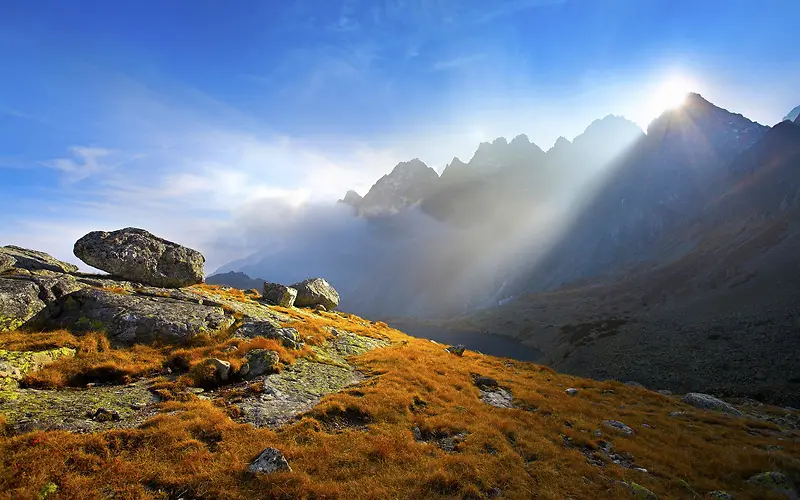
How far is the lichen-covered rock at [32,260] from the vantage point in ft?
76.1

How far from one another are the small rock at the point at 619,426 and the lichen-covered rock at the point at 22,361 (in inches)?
1133

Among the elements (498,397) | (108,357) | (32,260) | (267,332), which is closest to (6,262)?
(32,260)

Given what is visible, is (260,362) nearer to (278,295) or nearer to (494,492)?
(494,492)

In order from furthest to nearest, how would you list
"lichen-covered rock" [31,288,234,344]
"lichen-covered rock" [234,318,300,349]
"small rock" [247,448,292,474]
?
"lichen-covered rock" [234,318,300,349] < "lichen-covered rock" [31,288,234,344] < "small rock" [247,448,292,474]

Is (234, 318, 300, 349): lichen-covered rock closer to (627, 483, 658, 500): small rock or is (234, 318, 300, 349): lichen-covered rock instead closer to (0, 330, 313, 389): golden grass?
(0, 330, 313, 389): golden grass

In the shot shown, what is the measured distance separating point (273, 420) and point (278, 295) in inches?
1115

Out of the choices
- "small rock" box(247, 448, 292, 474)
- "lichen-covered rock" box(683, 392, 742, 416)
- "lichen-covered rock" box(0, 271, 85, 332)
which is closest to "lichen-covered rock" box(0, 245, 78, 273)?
"lichen-covered rock" box(0, 271, 85, 332)

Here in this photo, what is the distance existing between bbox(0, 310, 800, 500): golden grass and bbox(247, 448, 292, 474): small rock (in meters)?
0.32

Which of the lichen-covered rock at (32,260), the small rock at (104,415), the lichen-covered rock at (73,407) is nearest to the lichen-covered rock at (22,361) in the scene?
the lichen-covered rock at (73,407)

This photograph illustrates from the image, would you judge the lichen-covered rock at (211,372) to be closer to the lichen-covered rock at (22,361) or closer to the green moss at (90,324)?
the lichen-covered rock at (22,361)

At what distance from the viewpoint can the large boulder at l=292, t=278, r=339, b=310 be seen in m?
47.6

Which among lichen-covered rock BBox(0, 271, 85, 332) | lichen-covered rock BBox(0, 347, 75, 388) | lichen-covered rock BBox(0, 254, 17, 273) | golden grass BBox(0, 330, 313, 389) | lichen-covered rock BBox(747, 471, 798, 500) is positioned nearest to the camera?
lichen-covered rock BBox(0, 347, 75, 388)

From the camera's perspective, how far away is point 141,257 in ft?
92.2

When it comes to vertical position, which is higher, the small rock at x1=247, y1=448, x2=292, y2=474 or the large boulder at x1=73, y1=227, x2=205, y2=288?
the large boulder at x1=73, y1=227, x2=205, y2=288
